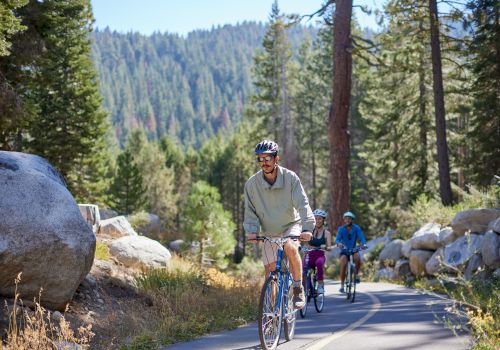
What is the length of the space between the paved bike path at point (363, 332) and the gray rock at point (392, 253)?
8948 millimetres

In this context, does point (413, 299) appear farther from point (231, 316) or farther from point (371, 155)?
point (371, 155)

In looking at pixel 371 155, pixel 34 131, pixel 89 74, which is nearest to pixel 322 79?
pixel 371 155

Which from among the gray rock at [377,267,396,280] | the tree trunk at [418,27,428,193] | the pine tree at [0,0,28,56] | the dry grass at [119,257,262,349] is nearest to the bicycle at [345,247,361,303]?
the dry grass at [119,257,262,349]

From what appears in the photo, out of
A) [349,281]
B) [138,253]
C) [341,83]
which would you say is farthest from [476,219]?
[138,253]

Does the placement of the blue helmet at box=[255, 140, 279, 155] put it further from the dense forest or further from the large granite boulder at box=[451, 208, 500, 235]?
the large granite boulder at box=[451, 208, 500, 235]

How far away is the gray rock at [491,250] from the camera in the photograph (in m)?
13.0

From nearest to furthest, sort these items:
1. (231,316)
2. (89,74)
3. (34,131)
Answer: (231,316) < (34,131) < (89,74)

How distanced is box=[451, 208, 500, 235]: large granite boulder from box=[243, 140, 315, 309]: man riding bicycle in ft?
29.6

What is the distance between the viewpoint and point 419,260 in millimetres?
18297

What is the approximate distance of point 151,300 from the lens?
1030 cm

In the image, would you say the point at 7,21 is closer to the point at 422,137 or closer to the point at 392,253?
the point at 392,253

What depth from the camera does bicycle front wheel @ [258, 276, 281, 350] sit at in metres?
6.79

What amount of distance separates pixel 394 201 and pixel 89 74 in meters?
20.1

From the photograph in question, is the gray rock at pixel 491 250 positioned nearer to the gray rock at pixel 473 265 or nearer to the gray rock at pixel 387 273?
the gray rock at pixel 473 265
